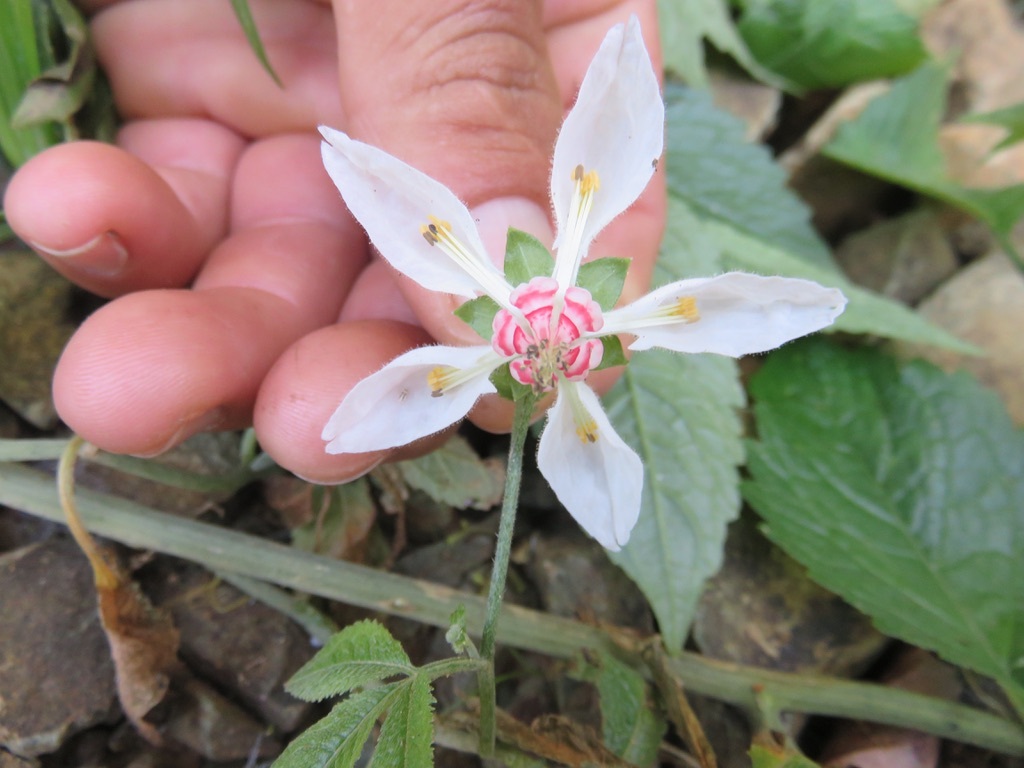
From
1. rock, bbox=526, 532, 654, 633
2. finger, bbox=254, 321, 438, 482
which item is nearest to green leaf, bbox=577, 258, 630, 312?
finger, bbox=254, 321, 438, 482

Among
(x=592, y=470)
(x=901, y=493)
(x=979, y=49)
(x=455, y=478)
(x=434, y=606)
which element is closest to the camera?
(x=592, y=470)

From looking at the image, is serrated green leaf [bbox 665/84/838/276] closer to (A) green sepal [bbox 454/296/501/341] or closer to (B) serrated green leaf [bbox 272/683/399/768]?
(A) green sepal [bbox 454/296/501/341]

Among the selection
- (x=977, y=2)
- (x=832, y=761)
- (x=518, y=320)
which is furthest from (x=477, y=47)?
(x=977, y=2)

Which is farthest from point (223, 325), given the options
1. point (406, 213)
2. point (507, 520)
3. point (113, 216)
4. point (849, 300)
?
point (849, 300)

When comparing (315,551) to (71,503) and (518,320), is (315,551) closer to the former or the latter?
(71,503)

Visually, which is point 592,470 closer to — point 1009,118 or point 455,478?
point 455,478

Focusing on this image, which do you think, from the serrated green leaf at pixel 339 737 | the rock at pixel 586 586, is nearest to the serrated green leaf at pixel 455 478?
the rock at pixel 586 586

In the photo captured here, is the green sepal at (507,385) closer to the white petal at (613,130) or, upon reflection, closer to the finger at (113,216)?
the white petal at (613,130)
